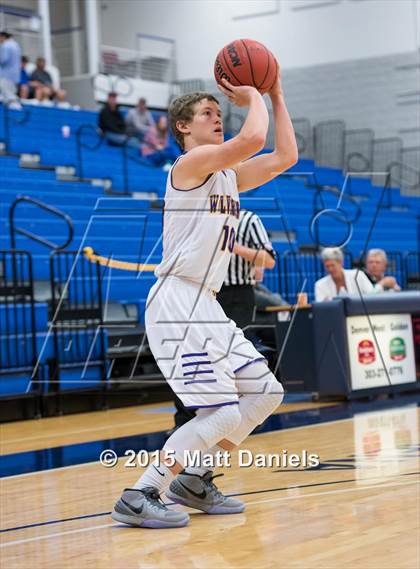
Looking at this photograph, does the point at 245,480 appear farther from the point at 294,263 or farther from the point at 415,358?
the point at 294,263

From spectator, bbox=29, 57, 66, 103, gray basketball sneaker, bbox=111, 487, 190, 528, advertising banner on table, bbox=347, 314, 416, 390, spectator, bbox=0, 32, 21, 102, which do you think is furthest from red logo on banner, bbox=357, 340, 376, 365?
spectator, bbox=29, 57, 66, 103

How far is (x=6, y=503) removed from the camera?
5.59m

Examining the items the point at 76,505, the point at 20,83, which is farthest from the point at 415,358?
the point at 20,83

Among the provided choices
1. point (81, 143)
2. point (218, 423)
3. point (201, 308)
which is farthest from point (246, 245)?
point (81, 143)

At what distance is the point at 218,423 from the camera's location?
4.62m

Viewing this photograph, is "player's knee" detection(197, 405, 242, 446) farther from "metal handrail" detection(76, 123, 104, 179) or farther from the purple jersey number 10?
"metal handrail" detection(76, 123, 104, 179)

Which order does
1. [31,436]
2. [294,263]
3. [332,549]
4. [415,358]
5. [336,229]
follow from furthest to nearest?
[336,229] → [294,263] → [415,358] → [31,436] → [332,549]

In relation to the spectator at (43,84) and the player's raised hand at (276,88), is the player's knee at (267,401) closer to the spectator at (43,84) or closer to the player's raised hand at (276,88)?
the player's raised hand at (276,88)

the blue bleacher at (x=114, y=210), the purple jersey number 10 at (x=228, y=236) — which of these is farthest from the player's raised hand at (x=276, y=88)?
the blue bleacher at (x=114, y=210)

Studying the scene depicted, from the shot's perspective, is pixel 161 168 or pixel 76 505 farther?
pixel 161 168

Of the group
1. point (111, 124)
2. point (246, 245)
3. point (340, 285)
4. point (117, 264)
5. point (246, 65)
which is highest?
point (111, 124)

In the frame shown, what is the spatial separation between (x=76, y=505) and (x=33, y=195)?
9210mm

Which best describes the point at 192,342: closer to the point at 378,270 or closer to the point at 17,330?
the point at 17,330

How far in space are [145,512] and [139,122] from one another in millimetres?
15538
